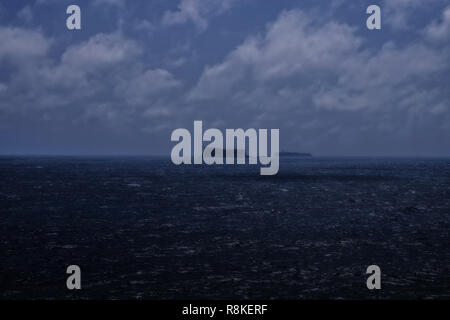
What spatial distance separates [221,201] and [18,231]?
33.7 meters

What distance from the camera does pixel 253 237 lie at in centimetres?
3778

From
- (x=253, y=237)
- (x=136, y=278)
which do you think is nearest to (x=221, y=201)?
(x=253, y=237)

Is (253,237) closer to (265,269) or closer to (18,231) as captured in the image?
(265,269)

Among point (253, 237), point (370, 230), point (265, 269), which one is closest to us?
point (265, 269)

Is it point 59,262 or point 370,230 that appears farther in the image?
point 370,230
